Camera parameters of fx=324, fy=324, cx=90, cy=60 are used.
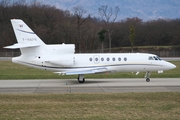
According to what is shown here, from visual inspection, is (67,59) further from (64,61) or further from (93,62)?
(93,62)

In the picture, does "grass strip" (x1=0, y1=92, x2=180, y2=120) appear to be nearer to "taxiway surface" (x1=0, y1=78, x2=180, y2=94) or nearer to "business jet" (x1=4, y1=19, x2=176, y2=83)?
"taxiway surface" (x1=0, y1=78, x2=180, y2=94)

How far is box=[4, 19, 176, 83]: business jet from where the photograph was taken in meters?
24.8

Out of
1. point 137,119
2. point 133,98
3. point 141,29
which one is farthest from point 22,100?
point 141,29

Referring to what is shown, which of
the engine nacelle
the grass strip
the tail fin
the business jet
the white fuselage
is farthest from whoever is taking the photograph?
the white fuselage

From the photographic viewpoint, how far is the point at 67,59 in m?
25.2

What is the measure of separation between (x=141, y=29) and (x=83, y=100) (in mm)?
90757

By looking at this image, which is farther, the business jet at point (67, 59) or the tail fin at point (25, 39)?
the business jet at point (67, 59)

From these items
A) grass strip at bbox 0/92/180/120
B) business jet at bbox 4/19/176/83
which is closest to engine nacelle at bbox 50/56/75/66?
business jet at bbox 4/19/176/83

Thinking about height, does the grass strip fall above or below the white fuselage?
below

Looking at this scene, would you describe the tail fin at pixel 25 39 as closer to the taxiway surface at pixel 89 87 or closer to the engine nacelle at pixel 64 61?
the engine nacelle at pixel 64 61

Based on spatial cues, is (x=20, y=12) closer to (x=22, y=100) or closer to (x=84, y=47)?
(x=84, y=47)

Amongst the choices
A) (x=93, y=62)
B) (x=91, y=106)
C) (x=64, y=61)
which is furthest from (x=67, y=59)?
(x=91, y=106)

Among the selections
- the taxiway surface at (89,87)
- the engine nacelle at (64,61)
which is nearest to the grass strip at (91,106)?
the taxiway surface at (89,87)

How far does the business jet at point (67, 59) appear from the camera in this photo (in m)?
24.8
